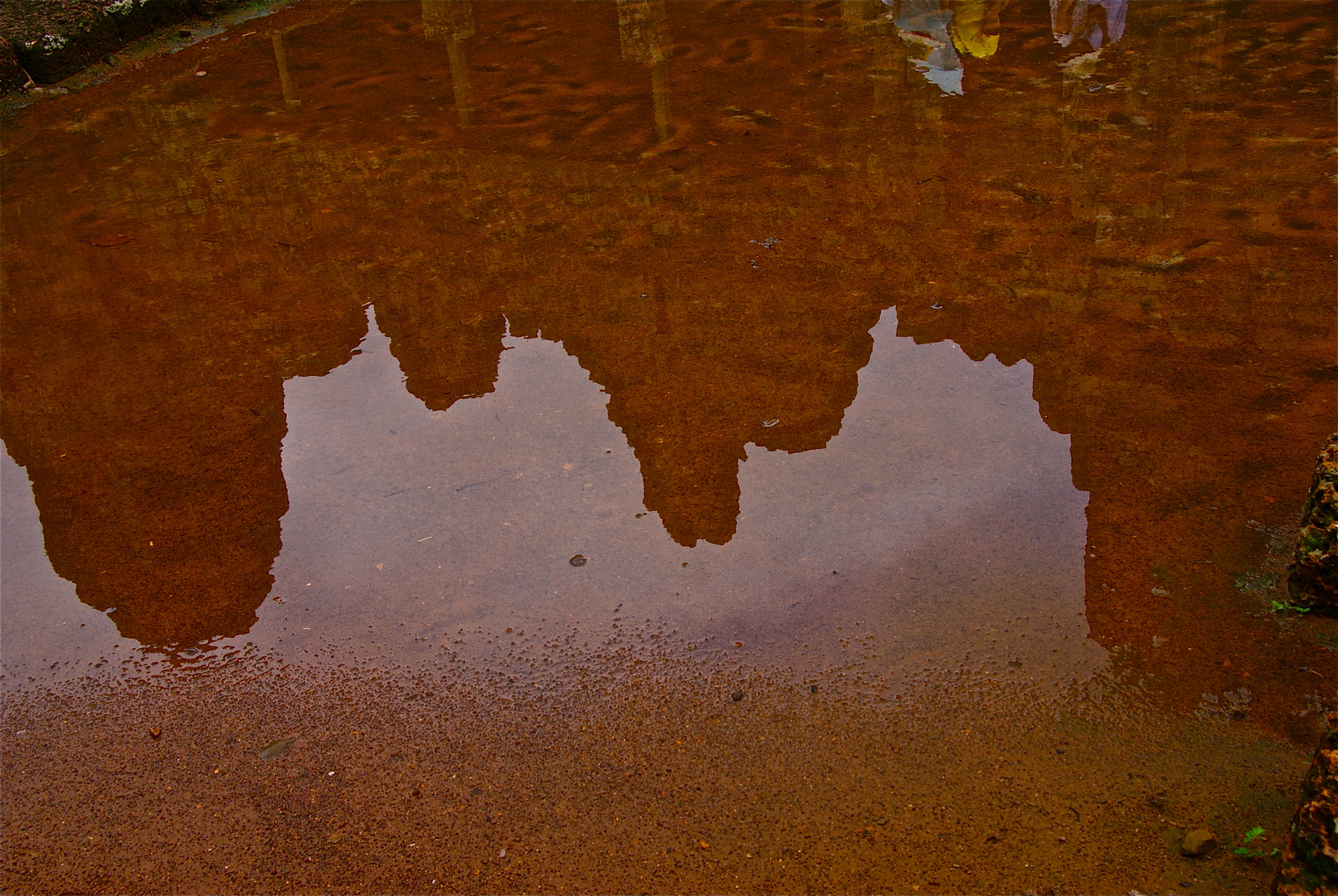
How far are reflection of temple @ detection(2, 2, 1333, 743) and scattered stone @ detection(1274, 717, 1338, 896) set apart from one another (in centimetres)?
56

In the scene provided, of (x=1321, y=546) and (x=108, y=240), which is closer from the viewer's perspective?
(x=1321, y=546)

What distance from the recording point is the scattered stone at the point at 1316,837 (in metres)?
1.57

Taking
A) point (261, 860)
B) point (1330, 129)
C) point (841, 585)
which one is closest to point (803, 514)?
point (841, 585)

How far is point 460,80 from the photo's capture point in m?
6.28

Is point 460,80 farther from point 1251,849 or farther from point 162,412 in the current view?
point 1251,849

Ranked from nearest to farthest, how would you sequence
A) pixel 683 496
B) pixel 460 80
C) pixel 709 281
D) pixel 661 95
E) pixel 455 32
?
pixel 683 496, pixel 709 281, pixel 661 95, pixel 460 80, pixel 455 32

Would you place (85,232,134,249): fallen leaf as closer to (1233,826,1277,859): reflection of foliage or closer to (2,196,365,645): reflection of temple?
(2,196,365,645): reflection of temple

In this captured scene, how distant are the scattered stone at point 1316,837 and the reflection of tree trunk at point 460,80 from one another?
5.11 metres

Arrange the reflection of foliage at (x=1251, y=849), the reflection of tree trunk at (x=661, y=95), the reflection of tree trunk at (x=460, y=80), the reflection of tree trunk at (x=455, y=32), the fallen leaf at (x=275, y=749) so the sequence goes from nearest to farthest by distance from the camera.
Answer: the reflection of foliage at (x=1251, y=849) → the fallen leaf at (x=275, y=749) → the reflection of tree trunk at (x=661, y=95) → the reflection of tree trunk at (x=460, y=80) → the reflection of tree trunk at (x=455, y=32)

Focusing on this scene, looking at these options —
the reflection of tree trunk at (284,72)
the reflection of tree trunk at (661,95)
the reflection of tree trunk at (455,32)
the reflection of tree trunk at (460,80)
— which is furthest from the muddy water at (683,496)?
the reflection of tree trunk at (284,72)

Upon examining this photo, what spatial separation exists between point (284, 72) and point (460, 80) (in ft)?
4.71

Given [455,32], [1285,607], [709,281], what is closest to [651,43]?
[455,32]

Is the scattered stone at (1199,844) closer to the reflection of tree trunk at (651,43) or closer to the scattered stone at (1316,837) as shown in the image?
the scattered stone at (1316,837)

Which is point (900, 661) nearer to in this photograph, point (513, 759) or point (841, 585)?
point (841, 585)
